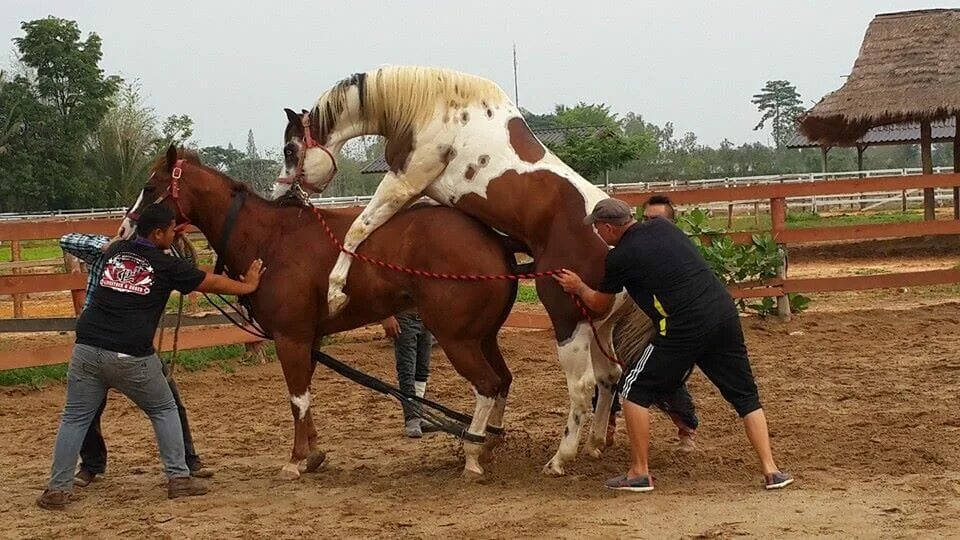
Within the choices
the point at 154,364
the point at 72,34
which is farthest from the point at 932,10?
the point at 72,34

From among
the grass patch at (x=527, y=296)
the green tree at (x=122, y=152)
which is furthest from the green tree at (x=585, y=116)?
the grass patch at (x=527, y=296)

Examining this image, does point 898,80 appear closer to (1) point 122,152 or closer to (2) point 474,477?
(2) point 474,477

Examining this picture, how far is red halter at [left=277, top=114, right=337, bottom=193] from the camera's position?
19.7ft

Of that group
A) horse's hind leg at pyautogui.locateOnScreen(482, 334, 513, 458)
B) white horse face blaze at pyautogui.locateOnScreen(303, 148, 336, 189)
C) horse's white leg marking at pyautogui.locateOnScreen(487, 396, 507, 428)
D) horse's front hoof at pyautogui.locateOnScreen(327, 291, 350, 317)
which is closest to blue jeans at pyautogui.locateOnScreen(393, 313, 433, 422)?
horse's hind leg at pyautogui.locateOnScreen(482, 334, 513, 458)

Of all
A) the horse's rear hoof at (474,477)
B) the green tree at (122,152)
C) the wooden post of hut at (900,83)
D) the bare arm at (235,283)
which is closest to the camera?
the bare arm at (235,283)

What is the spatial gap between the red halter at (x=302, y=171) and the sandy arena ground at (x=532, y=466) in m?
1.73

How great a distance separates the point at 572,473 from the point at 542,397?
2374 millimetres

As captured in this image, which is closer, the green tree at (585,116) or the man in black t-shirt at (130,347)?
the man in black t-shirt at (130,347)

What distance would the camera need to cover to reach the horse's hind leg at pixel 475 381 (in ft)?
18.5

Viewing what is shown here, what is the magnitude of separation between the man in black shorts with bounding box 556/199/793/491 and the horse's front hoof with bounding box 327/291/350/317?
1553 mm

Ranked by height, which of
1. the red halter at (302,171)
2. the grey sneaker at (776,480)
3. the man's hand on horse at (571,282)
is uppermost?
the red halter at (302,171)

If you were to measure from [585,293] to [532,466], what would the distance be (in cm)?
125

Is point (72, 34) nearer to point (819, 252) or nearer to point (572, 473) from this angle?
point (819, 252)

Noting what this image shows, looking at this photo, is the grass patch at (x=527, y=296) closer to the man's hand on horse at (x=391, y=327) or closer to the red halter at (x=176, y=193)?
the man's hand on horse at (x=391, y=327)
